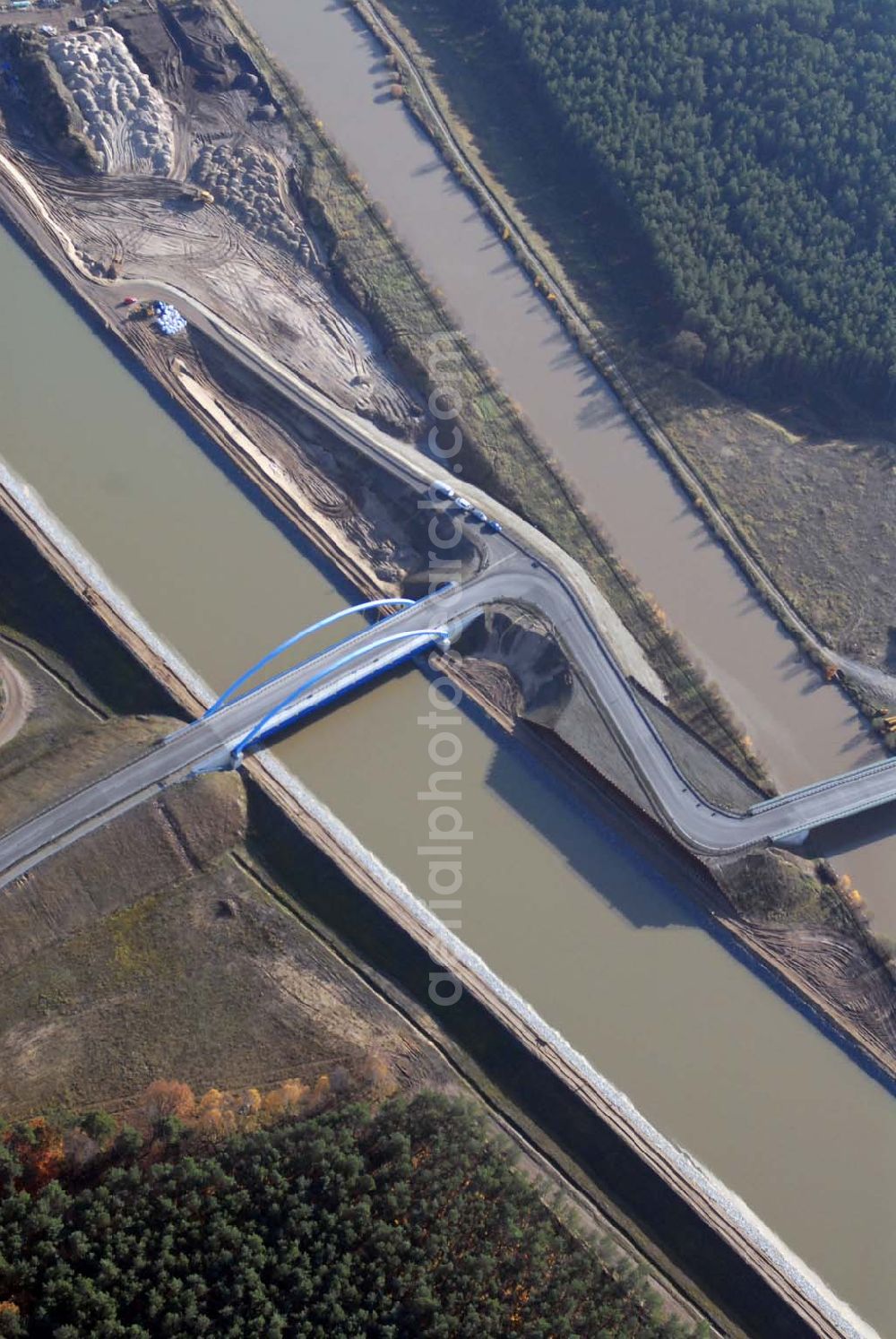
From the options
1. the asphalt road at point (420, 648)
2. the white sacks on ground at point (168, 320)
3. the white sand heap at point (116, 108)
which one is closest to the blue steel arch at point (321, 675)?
the asphalt road at point (420, 648)

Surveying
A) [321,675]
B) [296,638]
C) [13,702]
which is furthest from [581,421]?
[13,702]

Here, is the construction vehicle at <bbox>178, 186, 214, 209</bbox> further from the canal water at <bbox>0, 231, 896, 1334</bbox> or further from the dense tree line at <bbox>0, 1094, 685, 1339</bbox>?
the dense tree line at <bbox>0, 1094, 685, 1339</bbox>

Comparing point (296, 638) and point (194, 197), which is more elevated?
point (194, 197)

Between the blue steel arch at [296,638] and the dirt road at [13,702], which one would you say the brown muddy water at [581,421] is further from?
the dirt road at [13,702]

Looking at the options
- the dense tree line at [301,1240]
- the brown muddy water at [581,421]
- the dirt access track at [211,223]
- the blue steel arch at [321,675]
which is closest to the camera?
the dense tree line at [301,1240]

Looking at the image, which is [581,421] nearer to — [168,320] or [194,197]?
[168,320]

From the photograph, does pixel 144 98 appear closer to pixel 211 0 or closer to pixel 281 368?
pixel 211 0
